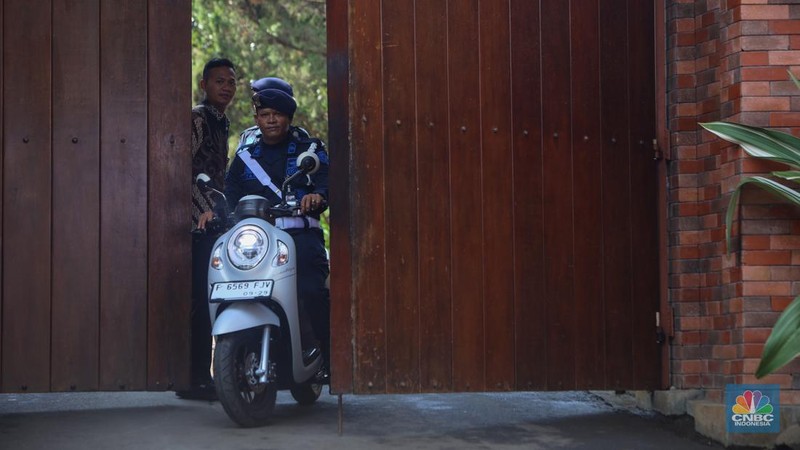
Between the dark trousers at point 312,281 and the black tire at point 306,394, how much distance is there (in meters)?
0.57

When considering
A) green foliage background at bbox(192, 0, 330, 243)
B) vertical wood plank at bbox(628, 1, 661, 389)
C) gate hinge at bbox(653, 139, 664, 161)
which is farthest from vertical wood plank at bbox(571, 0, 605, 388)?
green foliage background at bbox(192, 0, 330, 243)

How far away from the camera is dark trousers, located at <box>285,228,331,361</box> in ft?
23.4

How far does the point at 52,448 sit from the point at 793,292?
143 inches

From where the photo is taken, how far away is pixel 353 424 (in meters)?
7.05

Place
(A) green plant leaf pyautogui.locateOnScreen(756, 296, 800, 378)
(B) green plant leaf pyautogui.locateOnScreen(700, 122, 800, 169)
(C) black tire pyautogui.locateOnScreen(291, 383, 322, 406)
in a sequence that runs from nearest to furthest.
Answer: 1. (A) green plant leaf pyautogui.locateOnScreen(756, 296, 800, 378)
2. (B) green plant leaf pyautogui.locateOnScreen(700, 122, 800, 169)
3. (C) black tire pyautogui.locateOnScreen(291, 383, 322, 406)

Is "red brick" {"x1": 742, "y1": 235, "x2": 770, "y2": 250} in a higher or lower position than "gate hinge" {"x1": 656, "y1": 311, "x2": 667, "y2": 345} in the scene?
higher

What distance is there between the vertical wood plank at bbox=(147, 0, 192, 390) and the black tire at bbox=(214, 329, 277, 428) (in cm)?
55

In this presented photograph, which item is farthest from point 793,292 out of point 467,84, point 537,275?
point 467,84

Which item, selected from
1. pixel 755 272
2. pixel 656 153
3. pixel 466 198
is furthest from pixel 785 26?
pixel 466 198

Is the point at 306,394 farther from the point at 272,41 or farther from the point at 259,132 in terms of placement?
the point at 272,41

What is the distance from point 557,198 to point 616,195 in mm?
345

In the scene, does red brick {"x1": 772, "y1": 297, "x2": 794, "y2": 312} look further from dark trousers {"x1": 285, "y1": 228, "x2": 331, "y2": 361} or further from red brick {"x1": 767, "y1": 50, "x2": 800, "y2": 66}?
dark trousers {"x1": 285, "y1": 228, "x2": 331, "y2": 361}

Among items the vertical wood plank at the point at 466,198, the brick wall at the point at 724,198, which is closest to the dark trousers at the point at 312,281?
the vertical wood plank at the point at 466,198

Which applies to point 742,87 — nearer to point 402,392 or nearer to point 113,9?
point 402,392
